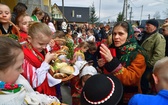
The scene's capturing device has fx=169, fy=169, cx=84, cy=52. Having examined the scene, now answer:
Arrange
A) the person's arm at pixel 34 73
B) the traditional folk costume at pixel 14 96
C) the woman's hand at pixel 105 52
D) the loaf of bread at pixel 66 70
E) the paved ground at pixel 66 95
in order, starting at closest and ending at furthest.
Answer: the traditional folk costume at pixel 14 96, the person's arm at pixel 34 73, the woman's hand at pixel 105 52, the loaf of bread at pixel 66 70, the paved ground at pixel 66 95

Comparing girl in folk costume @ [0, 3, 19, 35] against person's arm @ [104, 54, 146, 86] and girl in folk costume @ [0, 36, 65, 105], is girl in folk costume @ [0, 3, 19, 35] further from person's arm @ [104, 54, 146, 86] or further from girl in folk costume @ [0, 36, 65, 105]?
person's arm @ [104, 54, 146, 86]

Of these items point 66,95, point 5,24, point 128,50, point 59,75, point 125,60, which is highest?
point 5,24

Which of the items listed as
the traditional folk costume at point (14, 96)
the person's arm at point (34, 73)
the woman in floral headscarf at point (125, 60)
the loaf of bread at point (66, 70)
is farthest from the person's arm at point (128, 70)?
the traditional folk costume at point (14, 96)

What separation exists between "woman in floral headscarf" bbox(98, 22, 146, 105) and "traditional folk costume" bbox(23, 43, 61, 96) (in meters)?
0.60

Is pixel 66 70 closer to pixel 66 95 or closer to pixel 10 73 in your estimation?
pixel 10 73

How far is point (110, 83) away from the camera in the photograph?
132 centimetres

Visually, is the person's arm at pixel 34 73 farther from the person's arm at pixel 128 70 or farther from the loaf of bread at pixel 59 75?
the person's arm at pixel 128 70

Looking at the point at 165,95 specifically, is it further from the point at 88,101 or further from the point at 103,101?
the point at 88,101

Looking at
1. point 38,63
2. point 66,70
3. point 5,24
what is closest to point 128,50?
point 66,70

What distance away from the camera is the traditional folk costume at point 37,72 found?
1.69 meters

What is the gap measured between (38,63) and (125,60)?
1.02 m

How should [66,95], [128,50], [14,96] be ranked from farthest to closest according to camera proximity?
[66,95]
[128,50]
[14,96]

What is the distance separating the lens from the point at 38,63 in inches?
72.8

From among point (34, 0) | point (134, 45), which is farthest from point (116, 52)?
point (34, 0)
